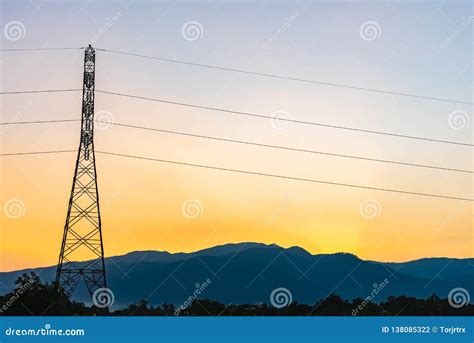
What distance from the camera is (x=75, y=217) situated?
4156 centimetres

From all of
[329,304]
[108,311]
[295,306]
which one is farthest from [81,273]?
[329,304]

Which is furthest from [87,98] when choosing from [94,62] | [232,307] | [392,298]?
[392,298]

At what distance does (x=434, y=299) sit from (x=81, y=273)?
149 ft

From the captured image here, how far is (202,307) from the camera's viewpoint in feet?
196

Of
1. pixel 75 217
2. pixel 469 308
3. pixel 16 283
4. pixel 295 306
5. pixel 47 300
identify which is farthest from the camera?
pixel 469 308

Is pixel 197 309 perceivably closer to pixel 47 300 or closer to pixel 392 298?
pixel 47 300

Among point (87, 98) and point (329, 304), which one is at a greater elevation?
point (87, 98)

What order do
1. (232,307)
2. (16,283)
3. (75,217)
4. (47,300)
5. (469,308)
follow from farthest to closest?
(469,308), (232,307), (16,283), (47,300), (75,217)

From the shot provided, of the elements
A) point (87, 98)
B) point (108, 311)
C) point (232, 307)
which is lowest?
point (108, 311)

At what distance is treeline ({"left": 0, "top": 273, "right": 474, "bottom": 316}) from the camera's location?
43.7 meters

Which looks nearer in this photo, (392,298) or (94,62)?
(94,62)

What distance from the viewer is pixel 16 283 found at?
160 feet

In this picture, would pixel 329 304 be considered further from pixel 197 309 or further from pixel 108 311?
pixel 108 311

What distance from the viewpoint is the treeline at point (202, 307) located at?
1721 inches
